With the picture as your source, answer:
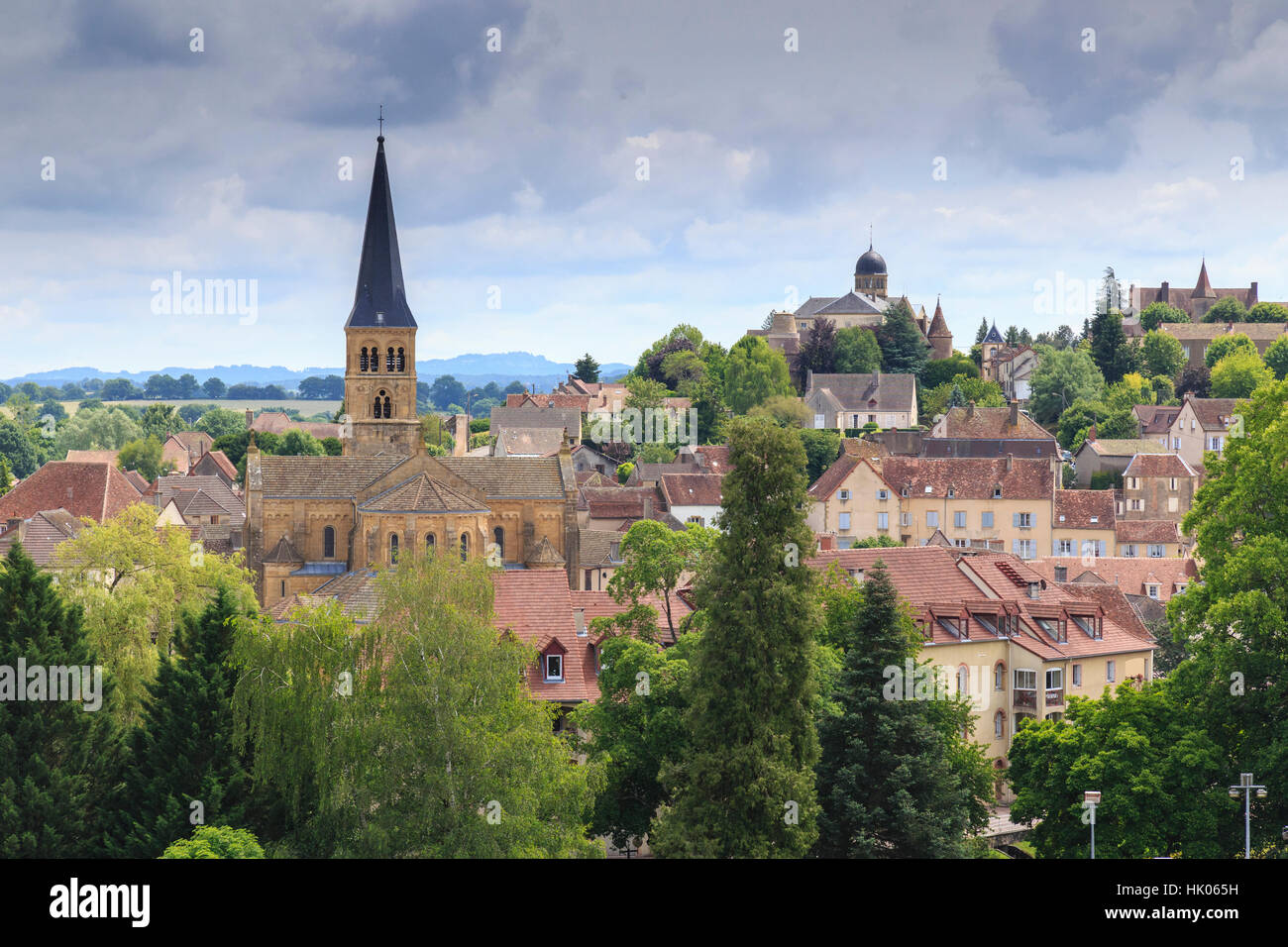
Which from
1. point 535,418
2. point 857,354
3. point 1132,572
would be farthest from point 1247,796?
point 857,354

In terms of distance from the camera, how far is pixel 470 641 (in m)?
30.4

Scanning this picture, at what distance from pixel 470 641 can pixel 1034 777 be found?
15.4m

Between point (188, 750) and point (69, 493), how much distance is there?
5791 cm

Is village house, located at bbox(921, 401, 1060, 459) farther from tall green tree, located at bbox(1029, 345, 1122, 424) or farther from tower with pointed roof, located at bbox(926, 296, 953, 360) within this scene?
tower with pointed roof, located at bbox(926, 296, 953, 360)

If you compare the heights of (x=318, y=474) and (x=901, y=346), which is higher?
(x=901, y=346)

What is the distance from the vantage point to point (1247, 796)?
3275cm

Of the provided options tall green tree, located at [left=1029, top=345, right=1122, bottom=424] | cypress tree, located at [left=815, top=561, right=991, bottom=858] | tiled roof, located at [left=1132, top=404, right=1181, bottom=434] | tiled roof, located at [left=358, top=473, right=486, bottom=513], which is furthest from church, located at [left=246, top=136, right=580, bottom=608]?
tall green tree, located at [left=1029, top=345, right=1122, bottom=424]

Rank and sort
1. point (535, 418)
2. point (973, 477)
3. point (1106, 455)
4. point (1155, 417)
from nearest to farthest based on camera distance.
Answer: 1. point (973, 477)
2. point (1106, 455)
3. point (1155, 417)
4. point (535, 418)

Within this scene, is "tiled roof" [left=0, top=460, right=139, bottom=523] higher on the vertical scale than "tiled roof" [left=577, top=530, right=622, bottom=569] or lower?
higher

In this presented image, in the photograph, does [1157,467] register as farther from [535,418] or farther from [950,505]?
[535,418]

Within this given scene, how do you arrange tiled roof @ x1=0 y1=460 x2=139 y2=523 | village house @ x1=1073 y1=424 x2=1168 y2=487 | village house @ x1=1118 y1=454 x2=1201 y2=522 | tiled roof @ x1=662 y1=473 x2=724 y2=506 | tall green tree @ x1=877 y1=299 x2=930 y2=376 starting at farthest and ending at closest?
tall green tree @ x1=877 y1=299 x2=930 y2=376 → village house @ x1=1073 y1=424 x2=1168 y2=487 → tiled roof @ x1=662 y1=473 x2=724 y2=506 → village house @ x1=1118 y1=454 x2=1201 y2=522 → tiled roof @ x1=0 y1=460 x2=139 y2=523

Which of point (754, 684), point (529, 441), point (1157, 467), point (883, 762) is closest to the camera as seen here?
point (754, 684)

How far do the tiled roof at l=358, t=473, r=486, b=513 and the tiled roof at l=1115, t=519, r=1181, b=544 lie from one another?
51.5 metres

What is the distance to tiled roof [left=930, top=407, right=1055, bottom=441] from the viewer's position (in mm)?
129750
